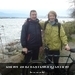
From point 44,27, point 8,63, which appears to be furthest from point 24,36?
point 8,63

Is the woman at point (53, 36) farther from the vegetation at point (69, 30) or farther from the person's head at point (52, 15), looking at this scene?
the vegetation at point (69, 30)

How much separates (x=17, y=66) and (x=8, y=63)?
28 centimetres

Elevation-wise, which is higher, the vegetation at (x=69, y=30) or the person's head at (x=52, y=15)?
the person's head at (x=52, y=15)

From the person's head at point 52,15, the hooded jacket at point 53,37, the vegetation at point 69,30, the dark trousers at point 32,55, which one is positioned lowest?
the vegetation at point 69,30

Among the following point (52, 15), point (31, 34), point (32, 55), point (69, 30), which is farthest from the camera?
point (69, 30)

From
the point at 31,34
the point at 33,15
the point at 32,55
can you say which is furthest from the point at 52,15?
Answer: the point at 32,55

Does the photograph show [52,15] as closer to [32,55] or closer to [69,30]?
[32,55]

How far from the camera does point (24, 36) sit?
253 inches

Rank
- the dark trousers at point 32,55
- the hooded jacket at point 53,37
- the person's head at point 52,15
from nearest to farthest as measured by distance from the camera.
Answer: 1. the person's head at point 52,15
2. the hooded jacket at point 53,37
3. the dark trousers at point 32,55

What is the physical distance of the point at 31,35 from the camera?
6.55 meters

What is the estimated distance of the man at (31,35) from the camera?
6.43m

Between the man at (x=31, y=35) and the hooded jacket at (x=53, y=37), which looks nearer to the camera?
the man at (x=31, y=35)

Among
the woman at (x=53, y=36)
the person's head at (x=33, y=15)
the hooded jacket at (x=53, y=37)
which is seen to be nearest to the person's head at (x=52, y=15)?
the woman at (x=53, y=36)

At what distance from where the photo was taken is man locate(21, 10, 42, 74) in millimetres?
6430
